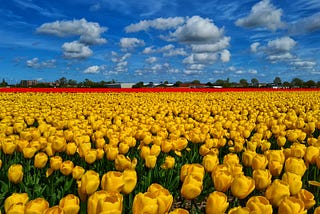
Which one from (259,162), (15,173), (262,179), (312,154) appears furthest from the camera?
(312,154)

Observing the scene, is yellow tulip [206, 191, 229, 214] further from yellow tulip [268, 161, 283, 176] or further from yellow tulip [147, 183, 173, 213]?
yellow tulip [268, 161, 283, 176]

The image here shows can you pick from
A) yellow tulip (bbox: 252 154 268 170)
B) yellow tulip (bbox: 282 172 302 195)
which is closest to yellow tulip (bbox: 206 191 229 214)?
yellow tulip (bbox: 282 172 302 195)

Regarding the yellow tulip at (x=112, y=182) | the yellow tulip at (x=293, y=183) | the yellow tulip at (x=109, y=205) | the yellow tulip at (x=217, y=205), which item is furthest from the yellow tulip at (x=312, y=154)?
the yellow tulip at (x=109, y=205)

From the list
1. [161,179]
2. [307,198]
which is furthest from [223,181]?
[161,179]

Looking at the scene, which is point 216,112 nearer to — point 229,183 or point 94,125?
point 94,125

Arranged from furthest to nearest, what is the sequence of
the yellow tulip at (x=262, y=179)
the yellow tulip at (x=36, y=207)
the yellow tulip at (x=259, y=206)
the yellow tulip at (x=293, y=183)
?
the yellow tulip at (x=262, y=179) < the yellow tulip at (x=293, y=183) < the yellow tulip at (x=259, y=206) < the yellow tulip at (x=36, y=207)

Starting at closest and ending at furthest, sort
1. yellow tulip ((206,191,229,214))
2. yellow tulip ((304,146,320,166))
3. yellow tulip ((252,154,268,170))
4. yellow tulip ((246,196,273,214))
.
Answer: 1. yellow tulip ((246,196,273,214))
2. yellow tulip ((206,191,229,214))
3. yellow tulip ((252,154,268,170))
4. yellow tulip ((304,146,320,166))

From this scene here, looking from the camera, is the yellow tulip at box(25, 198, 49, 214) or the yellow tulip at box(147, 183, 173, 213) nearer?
the yellow tulip at box(25, 198, 49, 214)

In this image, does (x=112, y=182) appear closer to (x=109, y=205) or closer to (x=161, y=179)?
(x=109, y=205)

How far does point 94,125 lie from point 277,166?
471cm

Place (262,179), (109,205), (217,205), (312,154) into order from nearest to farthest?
(109,205) < (217,205) < (262,179) < (312,154)

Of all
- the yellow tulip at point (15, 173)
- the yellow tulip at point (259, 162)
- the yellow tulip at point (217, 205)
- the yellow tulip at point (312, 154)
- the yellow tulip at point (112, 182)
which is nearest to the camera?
the yellow tulip at point (217, 205)

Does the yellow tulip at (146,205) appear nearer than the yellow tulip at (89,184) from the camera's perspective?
Yes

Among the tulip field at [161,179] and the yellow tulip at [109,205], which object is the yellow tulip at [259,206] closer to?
the tulip field at [161,179]
